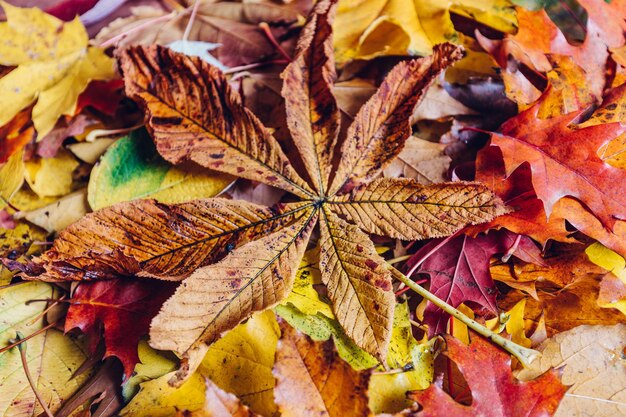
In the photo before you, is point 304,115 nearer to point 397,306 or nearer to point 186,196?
point 186,196

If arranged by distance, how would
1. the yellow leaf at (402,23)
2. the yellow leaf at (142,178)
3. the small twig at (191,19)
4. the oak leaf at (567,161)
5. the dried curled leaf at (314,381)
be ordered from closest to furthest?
the dried curled leaf at (314,381), the oak leaf at (567,161), the yellow leaf at (142,178), the yellow leaf at (402,23), the small twig at (191,19)

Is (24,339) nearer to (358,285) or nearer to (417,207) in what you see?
(358,285)

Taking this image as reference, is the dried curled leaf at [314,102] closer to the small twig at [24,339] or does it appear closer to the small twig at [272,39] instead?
the small twig at [272,39]

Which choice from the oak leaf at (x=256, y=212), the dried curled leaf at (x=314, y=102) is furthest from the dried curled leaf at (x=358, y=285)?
the dried curled leaf at (x=314, y=102)

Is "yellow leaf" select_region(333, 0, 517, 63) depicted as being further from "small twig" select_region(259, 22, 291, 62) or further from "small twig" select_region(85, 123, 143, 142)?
"small twig" select_region(85, 123, 143, 142)

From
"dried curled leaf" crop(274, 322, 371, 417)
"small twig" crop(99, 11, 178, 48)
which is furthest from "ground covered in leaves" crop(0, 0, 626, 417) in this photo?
"small twig" crop(99, 11, 178, 48)

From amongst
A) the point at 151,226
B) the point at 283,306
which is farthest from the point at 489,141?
the point at 151,226

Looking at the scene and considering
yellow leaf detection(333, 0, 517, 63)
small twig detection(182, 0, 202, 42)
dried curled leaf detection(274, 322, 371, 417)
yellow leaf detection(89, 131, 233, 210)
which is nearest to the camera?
dried curled leaf detection(274, 322, 371, 417)
